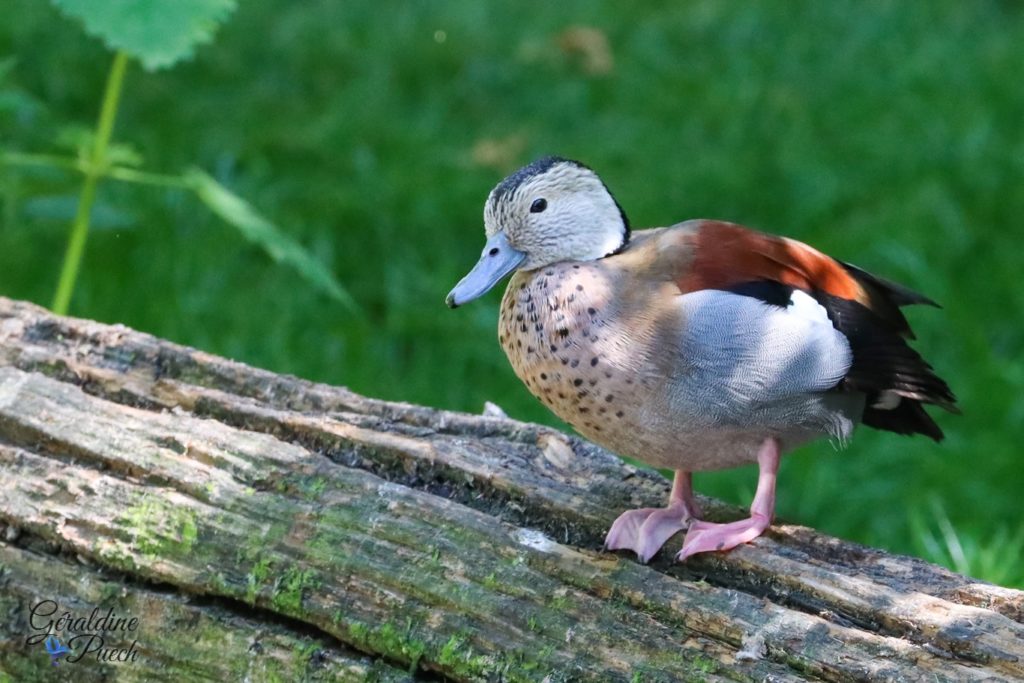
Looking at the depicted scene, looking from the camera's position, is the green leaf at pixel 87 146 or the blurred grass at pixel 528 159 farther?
the blurred grass at pixel 528 159

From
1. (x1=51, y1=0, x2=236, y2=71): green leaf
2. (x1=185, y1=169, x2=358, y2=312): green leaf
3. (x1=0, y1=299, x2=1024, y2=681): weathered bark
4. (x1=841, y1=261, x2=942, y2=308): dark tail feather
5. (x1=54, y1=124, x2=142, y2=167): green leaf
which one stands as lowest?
(x1=0, y1=299, x2=1024, y2=681): weathered bark

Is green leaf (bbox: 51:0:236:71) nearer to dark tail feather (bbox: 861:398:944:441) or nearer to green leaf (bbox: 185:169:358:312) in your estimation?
green leaf (bbox: 185:169:358:312)

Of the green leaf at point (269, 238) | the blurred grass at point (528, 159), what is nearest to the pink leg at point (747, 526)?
the blurred grass at point (528, 159)

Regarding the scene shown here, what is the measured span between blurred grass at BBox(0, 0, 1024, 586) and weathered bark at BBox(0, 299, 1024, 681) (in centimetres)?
134

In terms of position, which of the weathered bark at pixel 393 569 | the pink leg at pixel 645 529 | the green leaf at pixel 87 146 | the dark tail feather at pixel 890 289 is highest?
the dark tail feather at pixel 890 289

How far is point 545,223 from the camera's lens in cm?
309

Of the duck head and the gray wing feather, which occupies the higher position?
the duck head

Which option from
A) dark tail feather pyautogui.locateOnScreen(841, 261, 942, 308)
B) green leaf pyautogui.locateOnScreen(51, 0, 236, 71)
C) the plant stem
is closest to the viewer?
dark tail feather pyautogui.locateOnScreen(841, 261, 942, 308)

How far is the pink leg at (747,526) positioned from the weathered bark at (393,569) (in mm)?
46

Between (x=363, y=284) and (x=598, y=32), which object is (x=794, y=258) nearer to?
(x=363, y=284)

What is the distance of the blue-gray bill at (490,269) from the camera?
10.2 feet

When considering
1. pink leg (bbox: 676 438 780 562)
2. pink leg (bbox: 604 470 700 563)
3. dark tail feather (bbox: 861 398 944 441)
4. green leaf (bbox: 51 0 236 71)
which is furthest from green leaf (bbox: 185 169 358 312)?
dark tail feather (bbox: 861 398 944 441)

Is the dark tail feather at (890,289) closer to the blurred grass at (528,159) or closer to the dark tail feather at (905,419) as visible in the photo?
the dark tail feather at (905,419)

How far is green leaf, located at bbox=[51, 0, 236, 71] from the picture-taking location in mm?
3500
